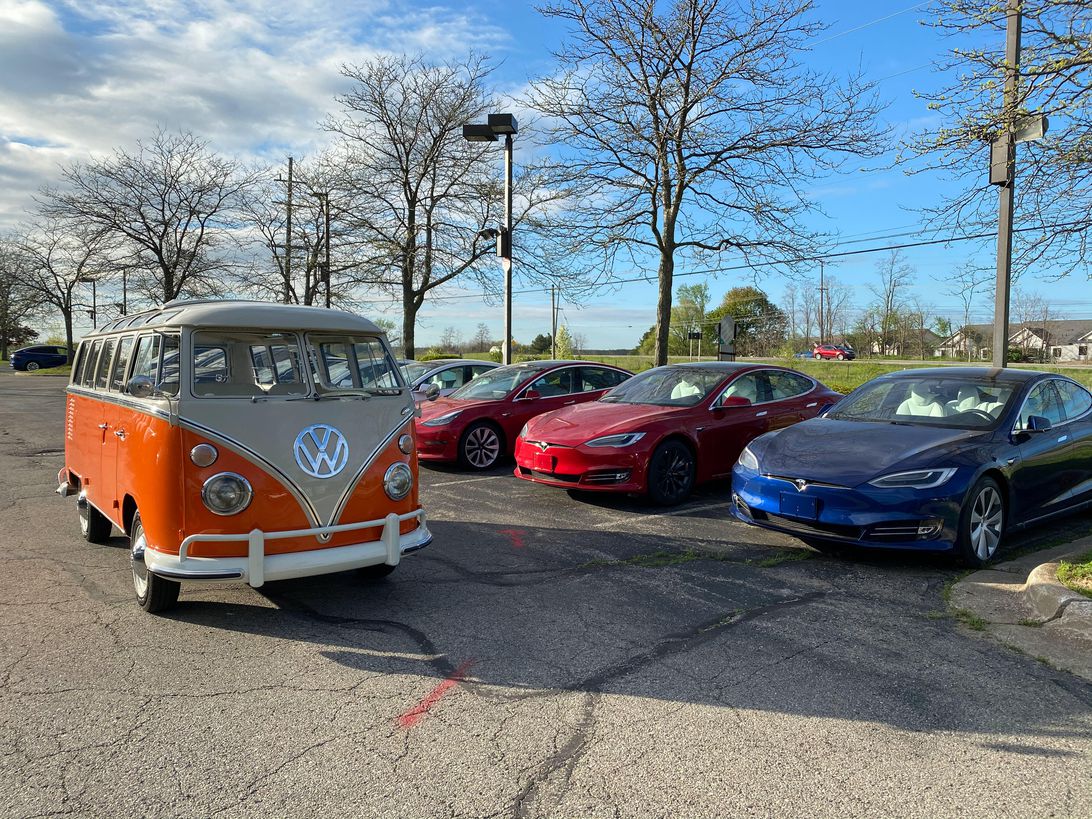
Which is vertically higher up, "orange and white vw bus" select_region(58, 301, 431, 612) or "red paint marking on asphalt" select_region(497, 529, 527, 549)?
"orange and white vw bus" select_region(58, 301, 431, 612)

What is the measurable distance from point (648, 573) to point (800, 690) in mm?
2024

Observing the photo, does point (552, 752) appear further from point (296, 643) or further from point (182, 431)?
point (182, 431)

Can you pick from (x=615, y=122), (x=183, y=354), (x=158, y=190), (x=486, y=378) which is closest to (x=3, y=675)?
(x=183, y=354)

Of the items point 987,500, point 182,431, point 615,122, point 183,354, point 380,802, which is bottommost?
point 380,802

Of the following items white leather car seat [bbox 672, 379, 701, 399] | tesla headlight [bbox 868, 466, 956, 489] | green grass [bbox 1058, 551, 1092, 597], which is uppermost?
white leather car seat [bbox 672, 379, 701, 399]

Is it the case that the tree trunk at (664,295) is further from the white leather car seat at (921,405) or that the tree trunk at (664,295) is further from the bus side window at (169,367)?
the bus side window at (169,367)

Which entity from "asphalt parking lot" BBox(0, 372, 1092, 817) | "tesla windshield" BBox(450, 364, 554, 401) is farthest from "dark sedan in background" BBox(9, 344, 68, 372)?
"asphalt parking lot" BBox(0, 372, 1092, 817)

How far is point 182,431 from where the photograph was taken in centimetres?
425

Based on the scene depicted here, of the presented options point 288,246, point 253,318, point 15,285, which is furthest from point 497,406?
point 15,285

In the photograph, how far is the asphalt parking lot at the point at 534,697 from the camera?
2811mm

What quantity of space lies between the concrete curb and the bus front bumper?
397 cm

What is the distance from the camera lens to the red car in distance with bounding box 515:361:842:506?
→ 770cm

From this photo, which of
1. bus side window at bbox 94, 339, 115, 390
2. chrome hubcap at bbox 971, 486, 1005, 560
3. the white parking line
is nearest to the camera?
chrome hubcap at bbox 971, 486, 1005, 560

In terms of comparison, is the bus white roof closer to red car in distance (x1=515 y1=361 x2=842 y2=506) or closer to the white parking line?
red car in distance (x1=515 y1=361 x2=842 y2=506)
